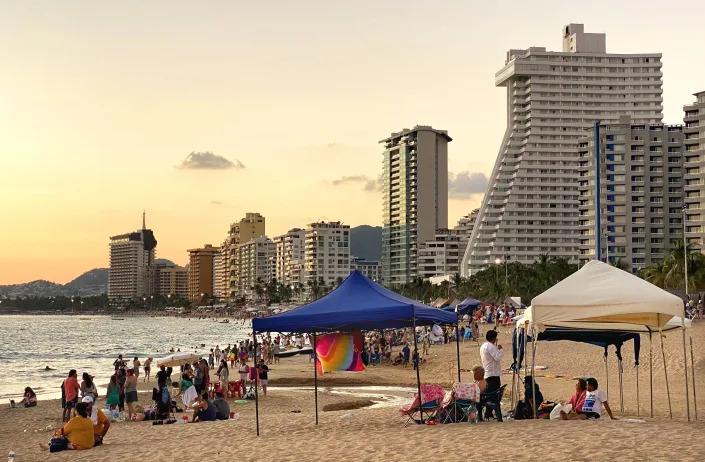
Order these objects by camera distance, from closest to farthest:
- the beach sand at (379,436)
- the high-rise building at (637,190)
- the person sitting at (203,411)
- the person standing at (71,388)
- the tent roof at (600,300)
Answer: the beach sand at (379,436) → the tent roof at (600,300) → the person sitting at (203,411) → the person standing at (71,388) → the high-rise building at (637,190)

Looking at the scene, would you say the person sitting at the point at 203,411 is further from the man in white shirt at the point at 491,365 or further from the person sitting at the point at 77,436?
the man in white shirt at the point at 491,365

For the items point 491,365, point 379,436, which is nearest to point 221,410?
point 379,436

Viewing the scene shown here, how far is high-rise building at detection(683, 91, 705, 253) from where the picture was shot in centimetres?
10862

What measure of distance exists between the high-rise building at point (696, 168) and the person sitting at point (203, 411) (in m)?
98.2

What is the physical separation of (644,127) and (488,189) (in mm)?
37317

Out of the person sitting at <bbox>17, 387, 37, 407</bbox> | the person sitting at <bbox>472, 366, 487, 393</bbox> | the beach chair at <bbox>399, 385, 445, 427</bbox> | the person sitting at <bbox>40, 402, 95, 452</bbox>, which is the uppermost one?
the person sitting at <bbox>472, 366, 487, 393</bbox>

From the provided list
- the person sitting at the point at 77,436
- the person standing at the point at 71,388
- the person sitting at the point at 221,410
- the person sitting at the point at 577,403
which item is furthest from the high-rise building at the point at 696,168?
the person sitting at the point at 77,436

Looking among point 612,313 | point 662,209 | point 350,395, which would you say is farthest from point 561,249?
point 612,313

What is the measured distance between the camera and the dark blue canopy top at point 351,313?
50.1 feet

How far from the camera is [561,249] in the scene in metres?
157

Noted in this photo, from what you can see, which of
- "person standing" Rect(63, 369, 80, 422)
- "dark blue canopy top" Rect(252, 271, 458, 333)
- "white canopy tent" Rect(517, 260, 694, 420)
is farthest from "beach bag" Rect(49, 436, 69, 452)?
"white canopy tent" Rect(517, 260, 694, 420)

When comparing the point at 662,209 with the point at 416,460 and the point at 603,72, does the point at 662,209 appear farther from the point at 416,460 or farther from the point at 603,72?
the point at 416,460

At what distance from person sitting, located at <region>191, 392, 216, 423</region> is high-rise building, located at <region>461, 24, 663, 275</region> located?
446 ft

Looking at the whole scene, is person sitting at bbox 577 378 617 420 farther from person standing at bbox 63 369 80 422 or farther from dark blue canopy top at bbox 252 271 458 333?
person standing at bbox 63 369 80 422
